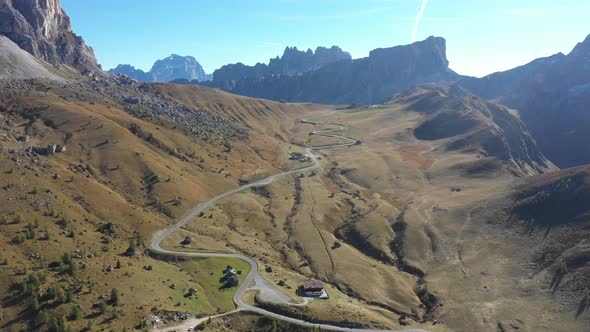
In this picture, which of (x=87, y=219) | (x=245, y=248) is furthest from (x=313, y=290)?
(x=87, y=219)

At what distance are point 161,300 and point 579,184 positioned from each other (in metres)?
173

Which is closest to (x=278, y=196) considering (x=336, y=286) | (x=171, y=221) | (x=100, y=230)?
(x=171, y=221)

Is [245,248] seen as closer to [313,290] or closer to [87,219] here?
[313,290]

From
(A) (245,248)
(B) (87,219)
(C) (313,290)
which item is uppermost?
(B) (87,219)

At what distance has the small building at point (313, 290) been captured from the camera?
364 feet

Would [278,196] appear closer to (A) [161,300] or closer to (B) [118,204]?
(B) [118,204]

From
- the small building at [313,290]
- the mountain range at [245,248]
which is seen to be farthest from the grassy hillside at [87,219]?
the small building at [313,290]

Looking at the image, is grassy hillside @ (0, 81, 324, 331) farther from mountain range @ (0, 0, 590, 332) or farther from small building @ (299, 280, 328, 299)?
small building @ (299, 280, 328, 299)

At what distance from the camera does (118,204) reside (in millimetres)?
141375

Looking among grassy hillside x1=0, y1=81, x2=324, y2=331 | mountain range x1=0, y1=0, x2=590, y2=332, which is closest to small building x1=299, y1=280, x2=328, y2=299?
mountain range x1=0, y1=0, x2=590, y2=332

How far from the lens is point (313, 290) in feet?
369

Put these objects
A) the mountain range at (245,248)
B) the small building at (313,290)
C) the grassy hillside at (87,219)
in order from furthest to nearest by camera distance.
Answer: the small building at (313,290) → the mountain range at (245,248) → the grassy hillside at (87,219)

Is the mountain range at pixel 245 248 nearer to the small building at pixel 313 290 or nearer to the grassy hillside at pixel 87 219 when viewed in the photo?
the grassy hillside at pixel 87 219

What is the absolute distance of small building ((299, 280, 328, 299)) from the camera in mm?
111081
